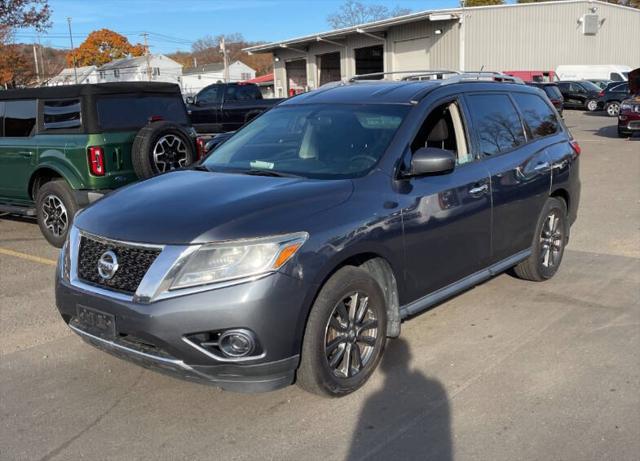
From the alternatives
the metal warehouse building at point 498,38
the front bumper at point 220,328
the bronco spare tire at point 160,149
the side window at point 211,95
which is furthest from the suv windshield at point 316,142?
the metal warehouse building at point 498,38

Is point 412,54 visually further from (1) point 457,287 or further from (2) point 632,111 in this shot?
(1) point 457,287

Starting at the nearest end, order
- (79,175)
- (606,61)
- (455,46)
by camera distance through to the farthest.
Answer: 1. (79,175)
2. (455,46)
3. (606,61)

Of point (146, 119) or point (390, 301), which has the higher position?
point (146, 119)

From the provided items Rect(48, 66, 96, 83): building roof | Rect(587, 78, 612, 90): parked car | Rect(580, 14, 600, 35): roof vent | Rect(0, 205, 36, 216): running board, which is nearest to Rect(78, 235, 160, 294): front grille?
Rect(0, 205, 36, 216): running board

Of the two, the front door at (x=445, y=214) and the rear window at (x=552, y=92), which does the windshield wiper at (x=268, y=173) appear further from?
the rear window at (x=552, y=92)

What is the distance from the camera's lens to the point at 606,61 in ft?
142

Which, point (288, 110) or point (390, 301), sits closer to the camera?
point (390, 301)

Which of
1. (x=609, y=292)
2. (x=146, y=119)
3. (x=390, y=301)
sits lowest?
(x=609, y=292)

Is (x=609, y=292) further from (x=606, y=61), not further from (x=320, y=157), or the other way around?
(x=606, y=61)

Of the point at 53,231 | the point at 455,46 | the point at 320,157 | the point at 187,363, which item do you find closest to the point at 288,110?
the point at 320,157

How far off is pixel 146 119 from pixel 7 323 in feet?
12.2

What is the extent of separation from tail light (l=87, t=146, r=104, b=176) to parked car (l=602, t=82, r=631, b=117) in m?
27.7

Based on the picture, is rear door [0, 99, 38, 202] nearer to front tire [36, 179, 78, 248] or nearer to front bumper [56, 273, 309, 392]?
front tire [36, 179, 78, 248]

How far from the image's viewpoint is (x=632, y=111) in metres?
18.4
